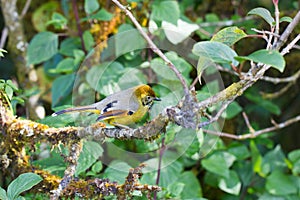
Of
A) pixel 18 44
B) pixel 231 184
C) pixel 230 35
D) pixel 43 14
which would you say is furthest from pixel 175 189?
pixel 43 14

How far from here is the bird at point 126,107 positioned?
1.10 metres

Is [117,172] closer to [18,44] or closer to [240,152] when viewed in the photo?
[240,152]

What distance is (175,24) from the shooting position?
5.46 feet

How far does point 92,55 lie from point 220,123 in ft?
1.68

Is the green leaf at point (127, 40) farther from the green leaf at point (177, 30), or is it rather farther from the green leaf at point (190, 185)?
the green leaf at point (190, 185)

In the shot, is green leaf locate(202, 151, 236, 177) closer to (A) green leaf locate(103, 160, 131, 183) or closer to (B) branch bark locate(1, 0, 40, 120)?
(A) green leaf locate(103, 160, 131, 183)

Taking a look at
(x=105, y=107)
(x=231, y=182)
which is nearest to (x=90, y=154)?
(x=105, y=107)

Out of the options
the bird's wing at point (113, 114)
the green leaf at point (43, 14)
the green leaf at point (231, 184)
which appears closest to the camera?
the bird's wing at point (113, 114)

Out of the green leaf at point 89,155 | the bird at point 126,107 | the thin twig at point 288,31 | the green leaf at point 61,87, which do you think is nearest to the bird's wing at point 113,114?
the bird at point 126,107

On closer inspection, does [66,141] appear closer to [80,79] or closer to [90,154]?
[90,154]

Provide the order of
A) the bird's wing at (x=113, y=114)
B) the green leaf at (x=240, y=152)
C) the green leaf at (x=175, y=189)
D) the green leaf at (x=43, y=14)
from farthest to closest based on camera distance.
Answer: the green leaf at (x=43, y=14)
the green leaf at (x=240, y=152)
the green leaf at (x=175, y=189)
the bird's wing at (x=113, y=114)

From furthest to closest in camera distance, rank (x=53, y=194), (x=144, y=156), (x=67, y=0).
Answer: (x=67, y=0), (x=144, y=156), (x=53, y=194)

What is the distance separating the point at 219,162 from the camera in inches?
68.6

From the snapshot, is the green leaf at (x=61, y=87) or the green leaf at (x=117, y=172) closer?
the green leaf at (x=117, y=172)
